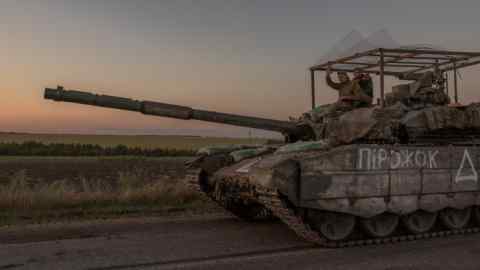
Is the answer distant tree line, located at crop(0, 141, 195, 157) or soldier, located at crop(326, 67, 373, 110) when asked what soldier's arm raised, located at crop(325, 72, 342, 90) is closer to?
soldier, located at crop(326, 67, 373, 110)

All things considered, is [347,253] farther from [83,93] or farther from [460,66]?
[460,66]

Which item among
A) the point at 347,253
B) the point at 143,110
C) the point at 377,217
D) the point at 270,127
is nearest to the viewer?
the point at 347,253

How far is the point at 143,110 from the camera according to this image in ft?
30.8

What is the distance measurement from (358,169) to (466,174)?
250cm

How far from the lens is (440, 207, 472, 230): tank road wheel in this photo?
9.16 m

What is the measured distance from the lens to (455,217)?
30.6 feet

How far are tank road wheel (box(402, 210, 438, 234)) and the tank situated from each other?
0.06ft

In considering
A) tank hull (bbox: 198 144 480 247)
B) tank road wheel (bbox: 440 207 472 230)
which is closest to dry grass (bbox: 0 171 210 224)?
tank hull (bbox: 198 144 480 247)

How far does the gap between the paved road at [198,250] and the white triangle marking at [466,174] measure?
1.05 metres

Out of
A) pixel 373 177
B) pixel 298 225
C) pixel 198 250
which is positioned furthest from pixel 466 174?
pixel 198 250

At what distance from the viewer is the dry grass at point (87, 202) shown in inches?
428

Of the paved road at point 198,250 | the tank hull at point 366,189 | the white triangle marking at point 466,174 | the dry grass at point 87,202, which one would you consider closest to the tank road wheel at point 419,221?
the tank hull at point 366,189

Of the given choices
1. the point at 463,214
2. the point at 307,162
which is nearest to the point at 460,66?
the point at 463,214

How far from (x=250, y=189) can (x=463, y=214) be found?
3898 mm
